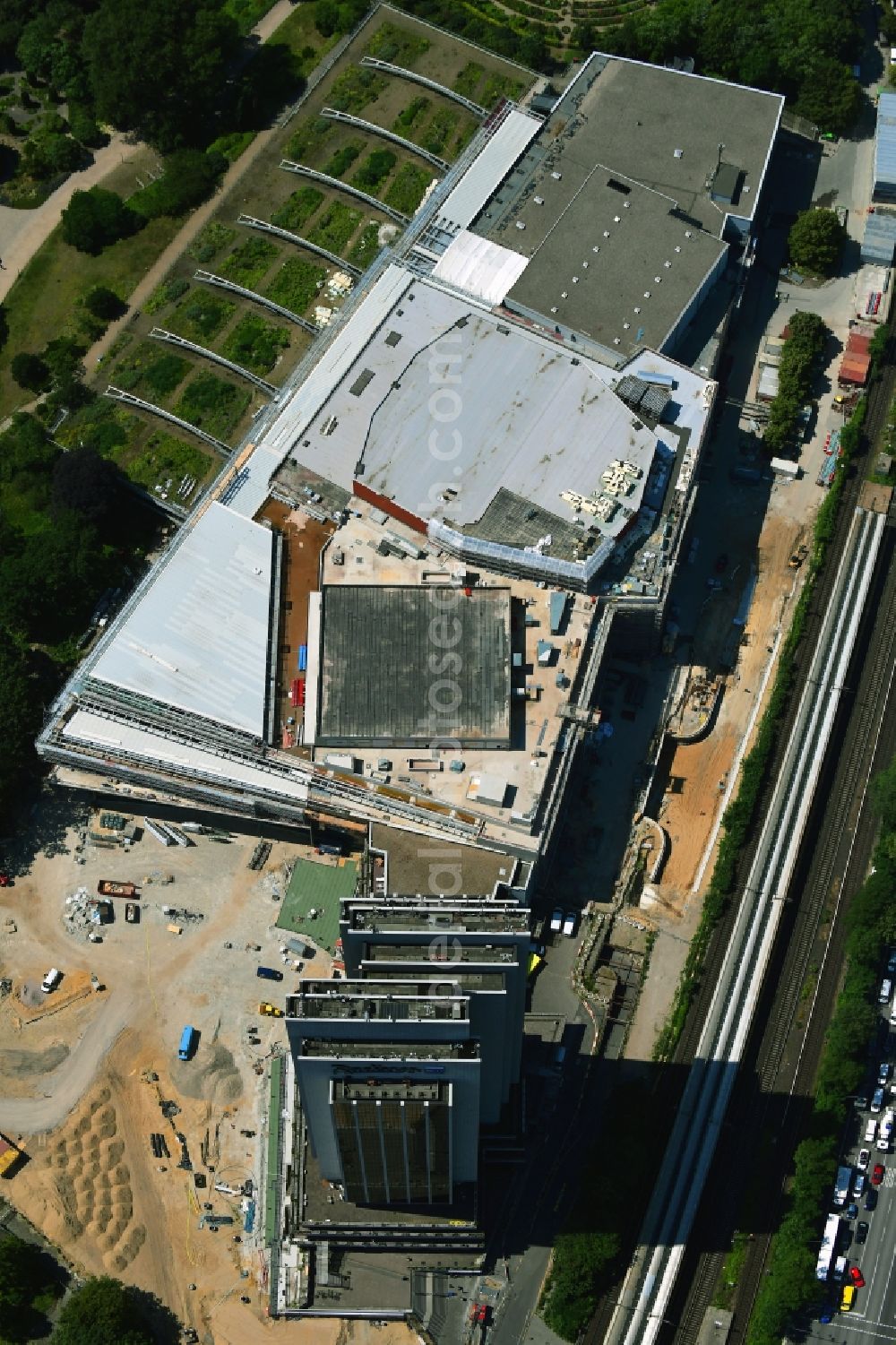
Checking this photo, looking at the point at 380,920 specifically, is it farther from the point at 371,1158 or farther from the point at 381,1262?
the point at 381,1262

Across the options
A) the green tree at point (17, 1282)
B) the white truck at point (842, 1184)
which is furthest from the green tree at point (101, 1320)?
the white truck at point (842, 1184)

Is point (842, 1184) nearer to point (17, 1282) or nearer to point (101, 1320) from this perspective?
point (101, 1320)

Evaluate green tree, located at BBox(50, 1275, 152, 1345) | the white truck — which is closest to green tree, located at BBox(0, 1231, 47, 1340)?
green tree, located at BBox(50, 1275, 152, 1345)

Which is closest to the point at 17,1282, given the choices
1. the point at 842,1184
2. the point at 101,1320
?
the point at 101,1320

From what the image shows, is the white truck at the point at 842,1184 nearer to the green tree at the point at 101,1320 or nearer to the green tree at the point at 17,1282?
the green tree at the point at 101,1320

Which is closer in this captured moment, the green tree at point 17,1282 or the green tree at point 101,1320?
the green tree at point 101,1320

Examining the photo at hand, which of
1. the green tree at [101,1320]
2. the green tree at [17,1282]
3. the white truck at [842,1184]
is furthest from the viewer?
the white truck at [842,1184]

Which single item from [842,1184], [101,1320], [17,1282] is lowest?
[101,1320]

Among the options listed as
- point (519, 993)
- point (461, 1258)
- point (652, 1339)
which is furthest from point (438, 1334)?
A: point (519, 993)
